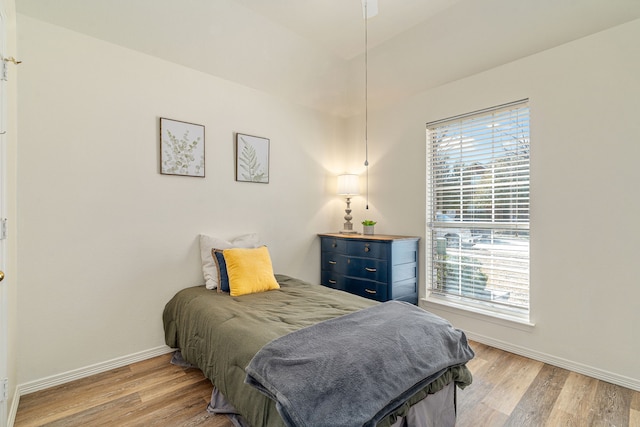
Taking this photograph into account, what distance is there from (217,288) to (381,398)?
5.84 feet

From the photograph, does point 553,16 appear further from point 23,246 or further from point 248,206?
point 23,246

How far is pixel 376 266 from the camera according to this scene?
10.1 feet

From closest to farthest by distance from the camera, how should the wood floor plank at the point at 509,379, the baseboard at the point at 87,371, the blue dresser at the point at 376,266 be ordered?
1. the wood floor plank at the point at 509,379
2. the baseboard at the point at 87,371
3. the blue dresser at the point at 376,266

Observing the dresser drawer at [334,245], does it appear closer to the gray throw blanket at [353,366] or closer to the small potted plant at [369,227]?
the small potted plant at [369,227]

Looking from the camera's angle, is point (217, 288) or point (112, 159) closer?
point (112, 159)

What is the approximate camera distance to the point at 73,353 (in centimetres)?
221

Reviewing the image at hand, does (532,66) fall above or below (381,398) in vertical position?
above

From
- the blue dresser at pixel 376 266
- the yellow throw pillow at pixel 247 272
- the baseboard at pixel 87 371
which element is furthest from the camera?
the blue dresser at pixel 376 266

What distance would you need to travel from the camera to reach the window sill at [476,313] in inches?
102

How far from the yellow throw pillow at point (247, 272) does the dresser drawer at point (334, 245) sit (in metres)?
1.01

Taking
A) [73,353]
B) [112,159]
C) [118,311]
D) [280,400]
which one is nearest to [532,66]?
[280,400]

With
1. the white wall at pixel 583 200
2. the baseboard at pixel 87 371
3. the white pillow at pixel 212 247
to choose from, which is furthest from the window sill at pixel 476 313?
the baseboard at pixel 87 371

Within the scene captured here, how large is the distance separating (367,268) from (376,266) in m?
0.12

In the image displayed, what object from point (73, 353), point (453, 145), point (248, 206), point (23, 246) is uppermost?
point (453, 145)
